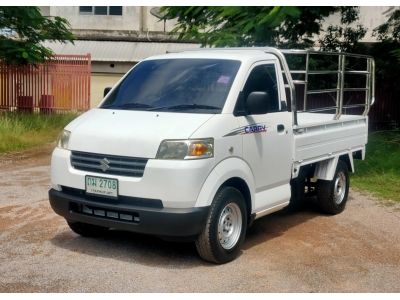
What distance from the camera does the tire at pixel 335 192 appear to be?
7695 millimetres

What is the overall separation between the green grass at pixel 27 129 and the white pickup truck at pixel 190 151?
8.14 m

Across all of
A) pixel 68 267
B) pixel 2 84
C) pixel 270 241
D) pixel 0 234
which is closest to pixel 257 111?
pixel 270 241

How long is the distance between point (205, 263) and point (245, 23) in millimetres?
6124

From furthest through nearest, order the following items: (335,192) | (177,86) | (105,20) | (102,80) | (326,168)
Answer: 1. (105,20)
2. (102,80)
3. (335,192)
4. (326,168)
5. (177,86)

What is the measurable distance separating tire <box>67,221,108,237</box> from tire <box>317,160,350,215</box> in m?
2.92

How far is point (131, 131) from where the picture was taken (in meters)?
5.46

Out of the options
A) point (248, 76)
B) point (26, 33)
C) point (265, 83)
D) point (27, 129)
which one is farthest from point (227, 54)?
point (26, 33)

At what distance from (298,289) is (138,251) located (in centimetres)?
176

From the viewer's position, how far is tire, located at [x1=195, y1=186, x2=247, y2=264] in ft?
17.9

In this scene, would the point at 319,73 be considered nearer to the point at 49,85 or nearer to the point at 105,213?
the point at 105,213

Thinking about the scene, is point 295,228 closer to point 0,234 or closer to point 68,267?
point 68,267

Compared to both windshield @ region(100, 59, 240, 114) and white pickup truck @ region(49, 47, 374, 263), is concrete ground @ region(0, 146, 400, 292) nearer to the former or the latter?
white pickup truck @ region(49, 47, 374, 263)

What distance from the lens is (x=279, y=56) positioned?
265 inches

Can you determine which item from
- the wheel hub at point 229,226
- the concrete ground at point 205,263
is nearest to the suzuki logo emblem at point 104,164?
the concrete ground at point 205,263
